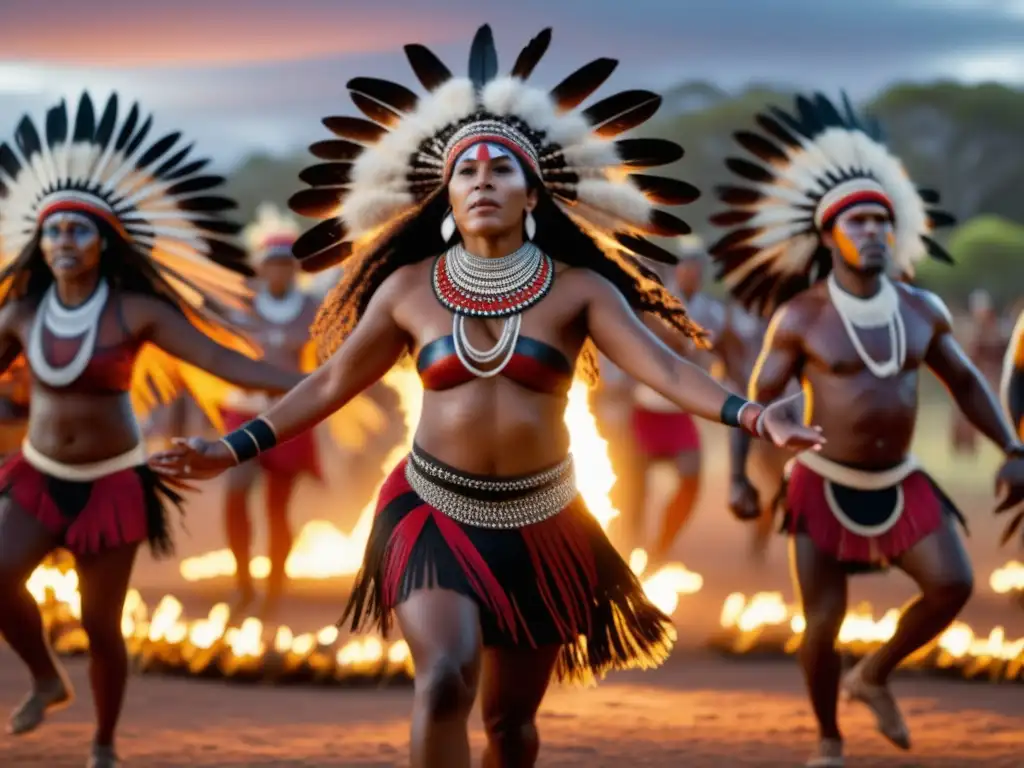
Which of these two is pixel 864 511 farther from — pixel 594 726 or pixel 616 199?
pixel 616 199

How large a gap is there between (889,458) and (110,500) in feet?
9.34

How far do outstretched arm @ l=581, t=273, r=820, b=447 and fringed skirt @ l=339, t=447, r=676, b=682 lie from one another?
374 millimetres

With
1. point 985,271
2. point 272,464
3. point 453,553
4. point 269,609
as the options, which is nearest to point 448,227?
point 453,553

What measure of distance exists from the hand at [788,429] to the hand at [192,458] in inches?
57.5

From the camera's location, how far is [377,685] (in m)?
8.12

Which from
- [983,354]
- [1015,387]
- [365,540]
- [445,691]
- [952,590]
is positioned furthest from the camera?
[983,354]

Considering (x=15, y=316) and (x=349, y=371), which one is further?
(x=15, y=316)

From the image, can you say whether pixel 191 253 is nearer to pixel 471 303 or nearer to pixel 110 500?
pixel 110 500

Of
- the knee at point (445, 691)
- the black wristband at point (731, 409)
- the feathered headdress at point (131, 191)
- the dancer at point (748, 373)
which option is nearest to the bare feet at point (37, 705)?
the feathered headdress at point (131, 191)

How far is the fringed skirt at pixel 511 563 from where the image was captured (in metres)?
4.55

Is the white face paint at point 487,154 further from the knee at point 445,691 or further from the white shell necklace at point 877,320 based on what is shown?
the white shell necklace at point 877,320

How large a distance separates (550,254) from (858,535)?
195cm

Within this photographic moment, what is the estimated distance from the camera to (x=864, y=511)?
20.8 ft

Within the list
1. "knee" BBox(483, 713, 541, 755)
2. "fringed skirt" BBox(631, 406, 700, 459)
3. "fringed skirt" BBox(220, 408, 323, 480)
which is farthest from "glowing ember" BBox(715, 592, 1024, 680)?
"knee" BBox(483, 713, 541, 755)
